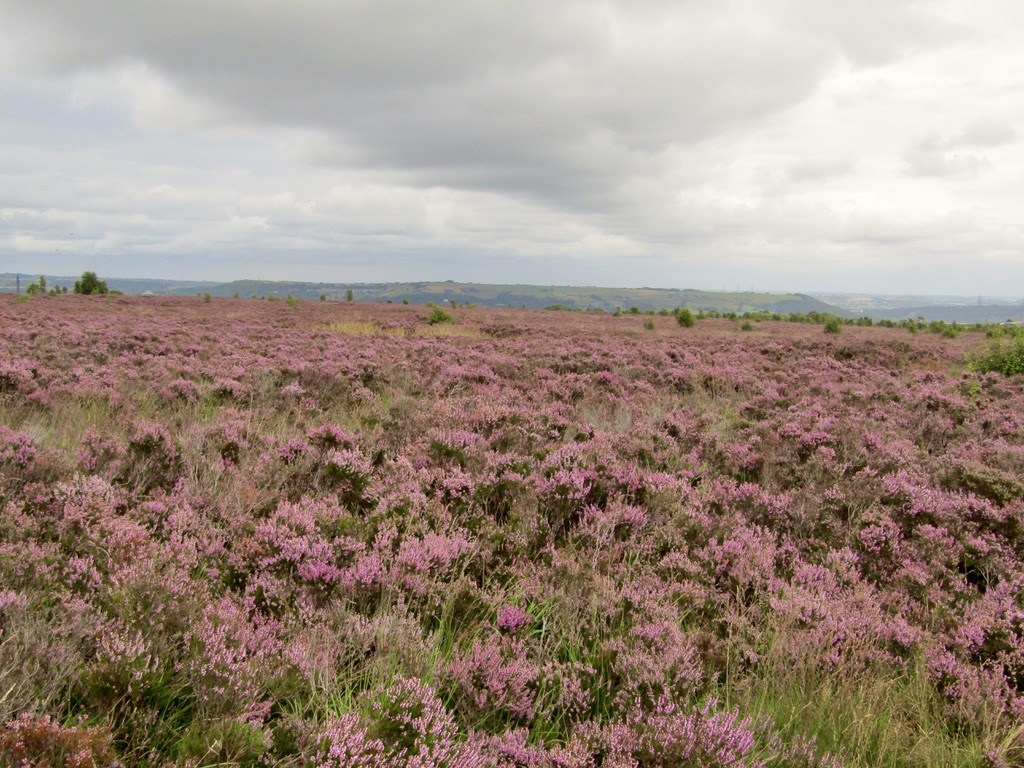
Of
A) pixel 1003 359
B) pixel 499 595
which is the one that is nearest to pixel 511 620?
pixel 499 595

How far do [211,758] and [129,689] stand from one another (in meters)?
0.46

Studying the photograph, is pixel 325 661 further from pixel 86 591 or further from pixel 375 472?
pixel 375 472

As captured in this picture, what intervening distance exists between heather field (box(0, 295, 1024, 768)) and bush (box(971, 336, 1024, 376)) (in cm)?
942

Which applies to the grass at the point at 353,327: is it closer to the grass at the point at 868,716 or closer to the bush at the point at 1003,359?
the bush at the point at 1003,359

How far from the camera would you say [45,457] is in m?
4.53

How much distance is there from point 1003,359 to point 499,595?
→ 57.6 feet

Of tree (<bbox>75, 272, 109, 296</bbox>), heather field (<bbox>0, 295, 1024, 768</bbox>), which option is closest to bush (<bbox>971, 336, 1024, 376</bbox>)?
heather field (<bbox>0, 295, 1024, 768</bbox>)

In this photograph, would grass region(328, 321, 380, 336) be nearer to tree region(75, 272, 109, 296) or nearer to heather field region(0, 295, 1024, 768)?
heather field region(0, 295, 1024, 768)

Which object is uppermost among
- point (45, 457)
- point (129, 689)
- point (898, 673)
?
point (45, 457)

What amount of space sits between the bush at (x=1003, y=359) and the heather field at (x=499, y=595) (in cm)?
942

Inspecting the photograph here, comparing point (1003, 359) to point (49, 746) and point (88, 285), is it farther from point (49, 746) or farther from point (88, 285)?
point (88, 285)

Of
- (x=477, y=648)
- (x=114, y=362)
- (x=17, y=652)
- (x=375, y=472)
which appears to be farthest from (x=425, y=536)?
(x=114, y=362)

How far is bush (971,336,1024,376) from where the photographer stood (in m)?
14.2

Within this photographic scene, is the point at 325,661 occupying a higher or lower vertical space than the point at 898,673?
higher
